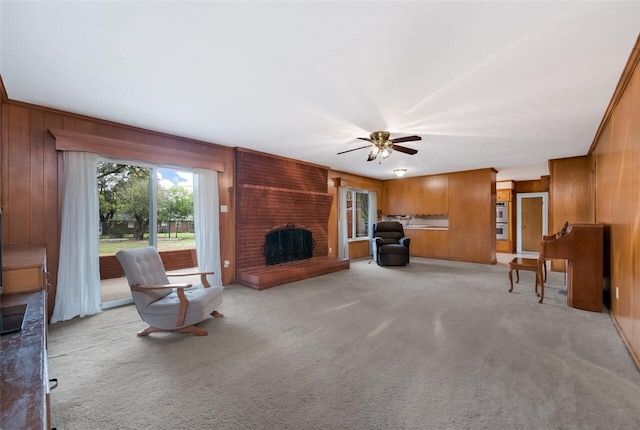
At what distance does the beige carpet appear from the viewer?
1.68 m

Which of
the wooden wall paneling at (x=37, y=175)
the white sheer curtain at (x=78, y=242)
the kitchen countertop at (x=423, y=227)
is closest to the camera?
the wooden wall paneling at (x=37, y=175)

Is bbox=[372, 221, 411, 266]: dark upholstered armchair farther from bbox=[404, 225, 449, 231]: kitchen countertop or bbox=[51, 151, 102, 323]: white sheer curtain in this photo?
bbox=[51, 151, 102, 323]: white sheer curtain

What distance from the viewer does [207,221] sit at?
4.47m

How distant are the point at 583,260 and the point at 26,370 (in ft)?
16.7

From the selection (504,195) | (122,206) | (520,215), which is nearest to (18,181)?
(122,206)

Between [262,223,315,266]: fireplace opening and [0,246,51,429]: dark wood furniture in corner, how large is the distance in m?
3.63

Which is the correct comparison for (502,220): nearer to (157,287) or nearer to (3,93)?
(157,287)

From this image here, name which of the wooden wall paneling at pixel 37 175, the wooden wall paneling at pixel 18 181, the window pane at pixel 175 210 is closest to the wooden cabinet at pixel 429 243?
the window pane at pixel 175 210

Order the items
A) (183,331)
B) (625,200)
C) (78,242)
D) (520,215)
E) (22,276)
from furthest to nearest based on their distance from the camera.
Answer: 1. (520,215)
2. (78,242)
3. (183,331)
4. (625,200)
5. (22,276)

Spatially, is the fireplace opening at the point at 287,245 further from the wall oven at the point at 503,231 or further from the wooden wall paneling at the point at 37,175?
the wall oven at the point at 503,231

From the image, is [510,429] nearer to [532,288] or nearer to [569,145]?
[532,288]

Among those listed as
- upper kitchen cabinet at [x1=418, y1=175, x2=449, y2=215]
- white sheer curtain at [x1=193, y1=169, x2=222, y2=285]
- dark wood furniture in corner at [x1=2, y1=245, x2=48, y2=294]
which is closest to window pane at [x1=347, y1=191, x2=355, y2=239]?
upper kitchen cabinet at [x1=418, y1=175, x2=449, y2=215]

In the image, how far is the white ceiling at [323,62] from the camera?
67.1 inches

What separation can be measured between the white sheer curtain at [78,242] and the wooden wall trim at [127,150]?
0.35 feet
